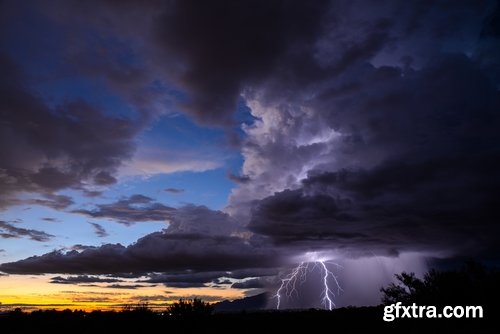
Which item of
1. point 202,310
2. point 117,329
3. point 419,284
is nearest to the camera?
point 117,329

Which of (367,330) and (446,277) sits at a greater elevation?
(446,277)

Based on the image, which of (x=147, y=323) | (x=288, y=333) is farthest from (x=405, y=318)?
(x=147, y=323)

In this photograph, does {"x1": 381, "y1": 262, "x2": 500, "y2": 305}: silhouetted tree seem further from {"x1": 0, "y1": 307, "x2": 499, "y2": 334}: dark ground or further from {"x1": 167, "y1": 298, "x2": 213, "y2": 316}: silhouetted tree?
{"x1": 167, "y1": 298, "x2": 213, "y2": 316}: silhouetted tree

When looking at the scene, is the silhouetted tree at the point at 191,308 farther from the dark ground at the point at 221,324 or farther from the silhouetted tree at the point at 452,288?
the silhouetted tree at the point at 452,288

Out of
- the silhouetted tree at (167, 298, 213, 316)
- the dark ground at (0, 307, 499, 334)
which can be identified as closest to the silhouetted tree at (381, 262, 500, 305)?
the dark ground at (0, 307, 499, 334)

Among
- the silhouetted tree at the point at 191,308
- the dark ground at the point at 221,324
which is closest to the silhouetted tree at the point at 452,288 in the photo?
the dark ground at the point at 221,324

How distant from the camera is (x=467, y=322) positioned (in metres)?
23.4

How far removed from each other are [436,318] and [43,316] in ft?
90.6

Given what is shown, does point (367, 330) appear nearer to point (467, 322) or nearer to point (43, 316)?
point (467, 322)

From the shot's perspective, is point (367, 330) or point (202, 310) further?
point (202, 310)

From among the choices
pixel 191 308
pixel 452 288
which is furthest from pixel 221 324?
pixel 452 288

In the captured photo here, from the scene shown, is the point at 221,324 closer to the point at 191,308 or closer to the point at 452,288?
the point at 191,308

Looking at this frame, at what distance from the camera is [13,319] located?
82.9 feet

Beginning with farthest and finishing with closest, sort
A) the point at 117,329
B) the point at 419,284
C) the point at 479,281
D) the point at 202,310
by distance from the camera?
1. the point at 419,284
2. the point at 479,281
3. the point at 202,310
4. the point at 117,329
